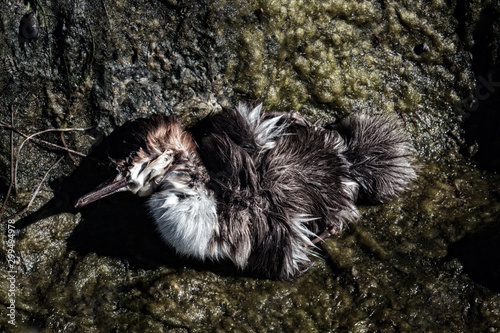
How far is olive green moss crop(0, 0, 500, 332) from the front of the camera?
3.26 metres

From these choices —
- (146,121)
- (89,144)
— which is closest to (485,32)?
(146,121)

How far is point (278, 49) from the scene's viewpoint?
358 cm

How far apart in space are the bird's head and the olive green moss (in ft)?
0.54

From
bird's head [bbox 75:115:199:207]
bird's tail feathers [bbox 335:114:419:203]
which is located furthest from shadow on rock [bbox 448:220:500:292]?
bird's head [bbox 75:115:199:207]

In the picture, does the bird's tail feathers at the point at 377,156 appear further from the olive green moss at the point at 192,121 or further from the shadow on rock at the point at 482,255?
the shadow on rock at the point at 482,255

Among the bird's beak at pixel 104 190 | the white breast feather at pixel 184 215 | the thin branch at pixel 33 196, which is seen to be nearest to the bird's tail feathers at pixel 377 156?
the white breast feather at pixel 184 215

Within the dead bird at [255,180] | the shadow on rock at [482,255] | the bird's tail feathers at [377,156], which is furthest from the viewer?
the bird's tail feathers at [377,156]

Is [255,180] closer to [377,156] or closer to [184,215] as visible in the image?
[184,215]

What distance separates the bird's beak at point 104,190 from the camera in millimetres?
3047

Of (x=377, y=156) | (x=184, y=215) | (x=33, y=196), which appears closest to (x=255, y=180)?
(x=184, y=215)

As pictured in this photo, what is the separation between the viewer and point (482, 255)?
3.44m

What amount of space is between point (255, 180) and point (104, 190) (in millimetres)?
859

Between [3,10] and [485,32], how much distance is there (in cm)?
308

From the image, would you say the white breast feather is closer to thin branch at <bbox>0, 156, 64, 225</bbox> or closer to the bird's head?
the bird's head
